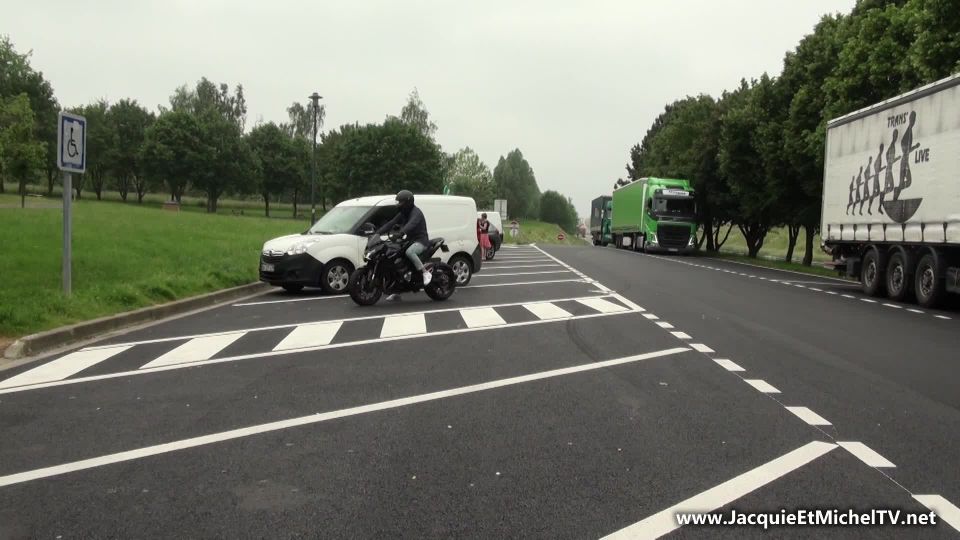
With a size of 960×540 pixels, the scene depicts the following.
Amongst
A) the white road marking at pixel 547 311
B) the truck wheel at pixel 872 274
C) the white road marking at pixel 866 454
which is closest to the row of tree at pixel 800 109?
the truck wheel at pixel 872 274

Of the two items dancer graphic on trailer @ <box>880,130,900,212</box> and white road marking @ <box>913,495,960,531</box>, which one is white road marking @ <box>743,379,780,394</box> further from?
dancer graphic on trailer @ <box>880,130,900,212</box>

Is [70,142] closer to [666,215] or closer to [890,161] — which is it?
[890,161]

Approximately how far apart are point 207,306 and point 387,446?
32.2 feet

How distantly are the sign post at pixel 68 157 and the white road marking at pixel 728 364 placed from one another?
879 centimetres

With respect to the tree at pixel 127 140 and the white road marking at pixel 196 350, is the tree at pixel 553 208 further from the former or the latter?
the white road marking at pixel 196 350

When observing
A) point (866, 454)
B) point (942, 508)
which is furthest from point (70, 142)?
point (942, 508)

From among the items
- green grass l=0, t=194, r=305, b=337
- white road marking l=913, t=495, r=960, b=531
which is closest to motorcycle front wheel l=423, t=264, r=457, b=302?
green grass l=0, t=194, r=305, b=337

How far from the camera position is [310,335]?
34.5 ft

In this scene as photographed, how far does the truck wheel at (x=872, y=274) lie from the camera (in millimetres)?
17859

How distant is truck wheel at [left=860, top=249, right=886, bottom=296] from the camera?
1786 centimetres

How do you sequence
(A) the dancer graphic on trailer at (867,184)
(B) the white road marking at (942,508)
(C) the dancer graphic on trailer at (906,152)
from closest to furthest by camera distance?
1. (B) the white road marking at (942,508)
2. (C) the dancer graphic on trailer at (906,152)
3. (A) the dancer graphic on trailer at (867,184)

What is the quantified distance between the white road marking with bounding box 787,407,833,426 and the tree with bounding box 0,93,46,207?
42613 mm

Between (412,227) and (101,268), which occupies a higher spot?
(412,227)

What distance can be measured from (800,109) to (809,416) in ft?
89.4
